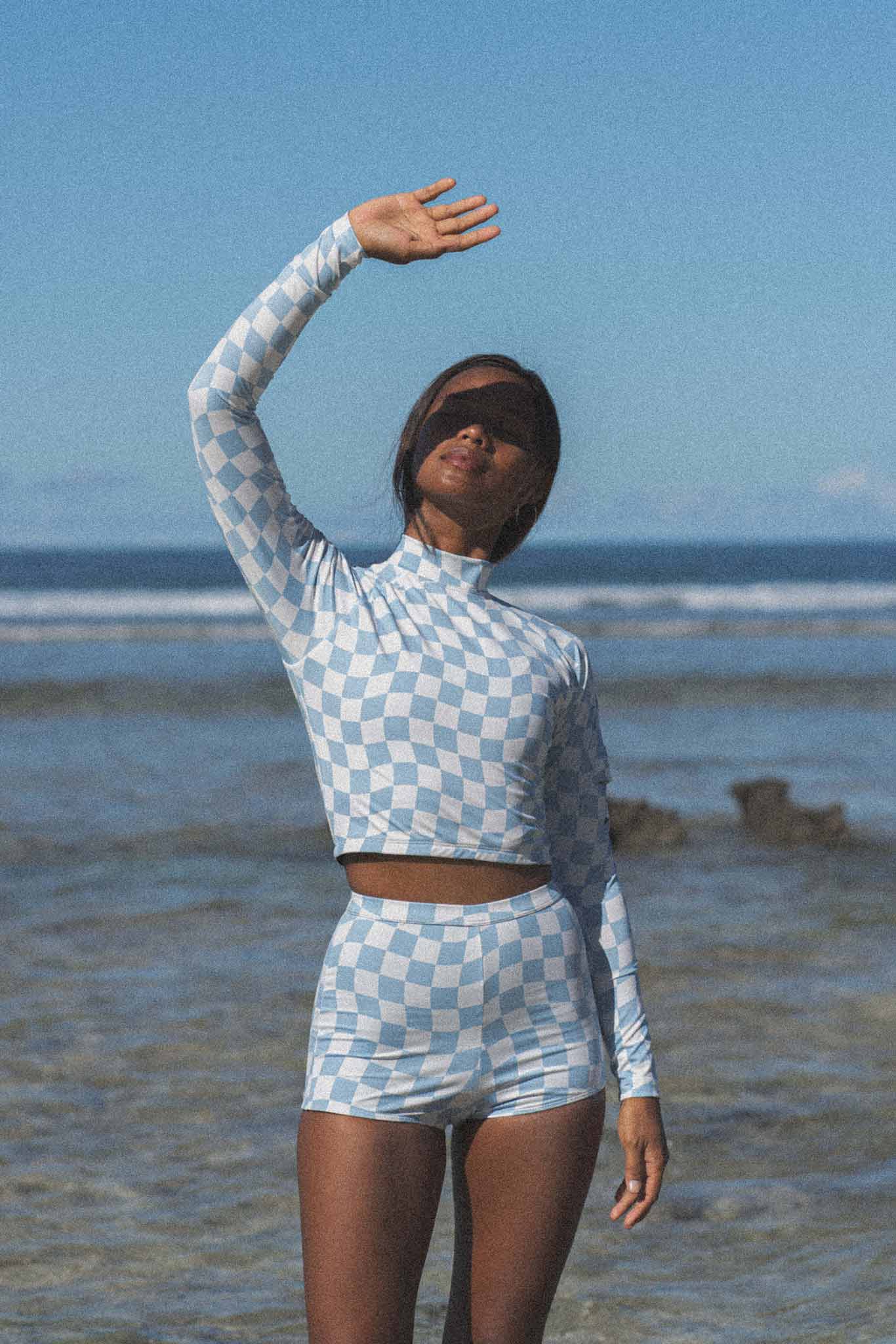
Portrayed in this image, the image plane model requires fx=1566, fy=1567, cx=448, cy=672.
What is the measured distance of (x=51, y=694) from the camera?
17.3 meters

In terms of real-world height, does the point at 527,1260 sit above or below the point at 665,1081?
above

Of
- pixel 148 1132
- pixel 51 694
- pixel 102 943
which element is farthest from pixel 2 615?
pixel 148 1132

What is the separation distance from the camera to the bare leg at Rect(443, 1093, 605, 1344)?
2.25m

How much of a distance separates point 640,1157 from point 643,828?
21.8ft

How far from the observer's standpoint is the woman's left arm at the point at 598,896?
2438 millimetres

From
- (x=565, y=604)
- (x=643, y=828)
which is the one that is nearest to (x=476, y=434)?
(x=643, y=828)

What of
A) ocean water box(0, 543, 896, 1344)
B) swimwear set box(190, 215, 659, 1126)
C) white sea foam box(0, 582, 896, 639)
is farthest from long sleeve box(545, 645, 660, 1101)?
white sea foam box(0, 582, 896, 639)

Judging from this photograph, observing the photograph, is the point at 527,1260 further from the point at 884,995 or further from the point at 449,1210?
the point at 884,995

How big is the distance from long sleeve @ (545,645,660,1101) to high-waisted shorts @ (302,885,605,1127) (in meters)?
0.18

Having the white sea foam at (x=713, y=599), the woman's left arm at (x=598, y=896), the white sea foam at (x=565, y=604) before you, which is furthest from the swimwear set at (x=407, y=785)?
the white sea foam at (x=713, y=599)

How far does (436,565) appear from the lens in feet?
7.91

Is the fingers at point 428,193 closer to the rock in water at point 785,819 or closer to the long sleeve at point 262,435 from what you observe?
the long sleeve at point 262,435

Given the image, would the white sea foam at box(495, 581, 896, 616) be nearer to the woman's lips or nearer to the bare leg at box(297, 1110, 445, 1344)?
the woman's lips

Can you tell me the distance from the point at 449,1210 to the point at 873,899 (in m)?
4.18
